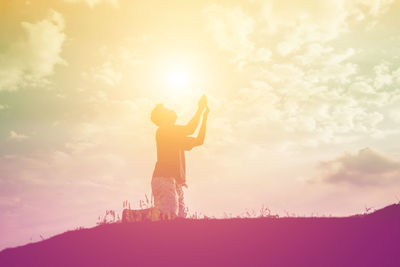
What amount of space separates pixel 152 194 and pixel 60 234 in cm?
219

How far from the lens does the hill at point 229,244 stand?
745 centimetres

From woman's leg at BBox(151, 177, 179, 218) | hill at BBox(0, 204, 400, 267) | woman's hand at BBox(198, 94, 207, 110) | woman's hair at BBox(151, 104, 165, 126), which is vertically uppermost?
woman's hand at BBox(198, 94, 207, 110)

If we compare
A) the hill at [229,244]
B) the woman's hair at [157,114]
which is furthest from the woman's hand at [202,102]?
the hill at [229,244]

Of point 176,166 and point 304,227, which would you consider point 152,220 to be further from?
point 304,227

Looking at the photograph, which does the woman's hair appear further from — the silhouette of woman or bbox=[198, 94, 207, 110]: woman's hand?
bbox=[198, 94, 207, 110]: woman's hand

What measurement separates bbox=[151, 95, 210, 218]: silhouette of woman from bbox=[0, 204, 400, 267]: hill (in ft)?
2.72

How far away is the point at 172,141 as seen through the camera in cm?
996

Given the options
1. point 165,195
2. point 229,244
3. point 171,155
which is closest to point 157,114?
point 171,155

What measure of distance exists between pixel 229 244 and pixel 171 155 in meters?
2.83

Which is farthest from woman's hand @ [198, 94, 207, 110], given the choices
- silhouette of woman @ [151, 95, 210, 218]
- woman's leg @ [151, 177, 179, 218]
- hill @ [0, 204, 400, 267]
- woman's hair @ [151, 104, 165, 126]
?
hill @ [0, 204, 400, 267]

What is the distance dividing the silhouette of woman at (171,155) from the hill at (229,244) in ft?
2.72

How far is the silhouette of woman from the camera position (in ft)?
31.3

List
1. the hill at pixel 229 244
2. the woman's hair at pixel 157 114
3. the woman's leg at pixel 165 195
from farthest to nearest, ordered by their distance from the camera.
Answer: the woman's hair at pixel 157 114
the woman's leg at pixel 165 195
the hill at pixel 229 244

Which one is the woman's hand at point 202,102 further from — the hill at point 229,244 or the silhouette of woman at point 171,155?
the hill at point 229,244
